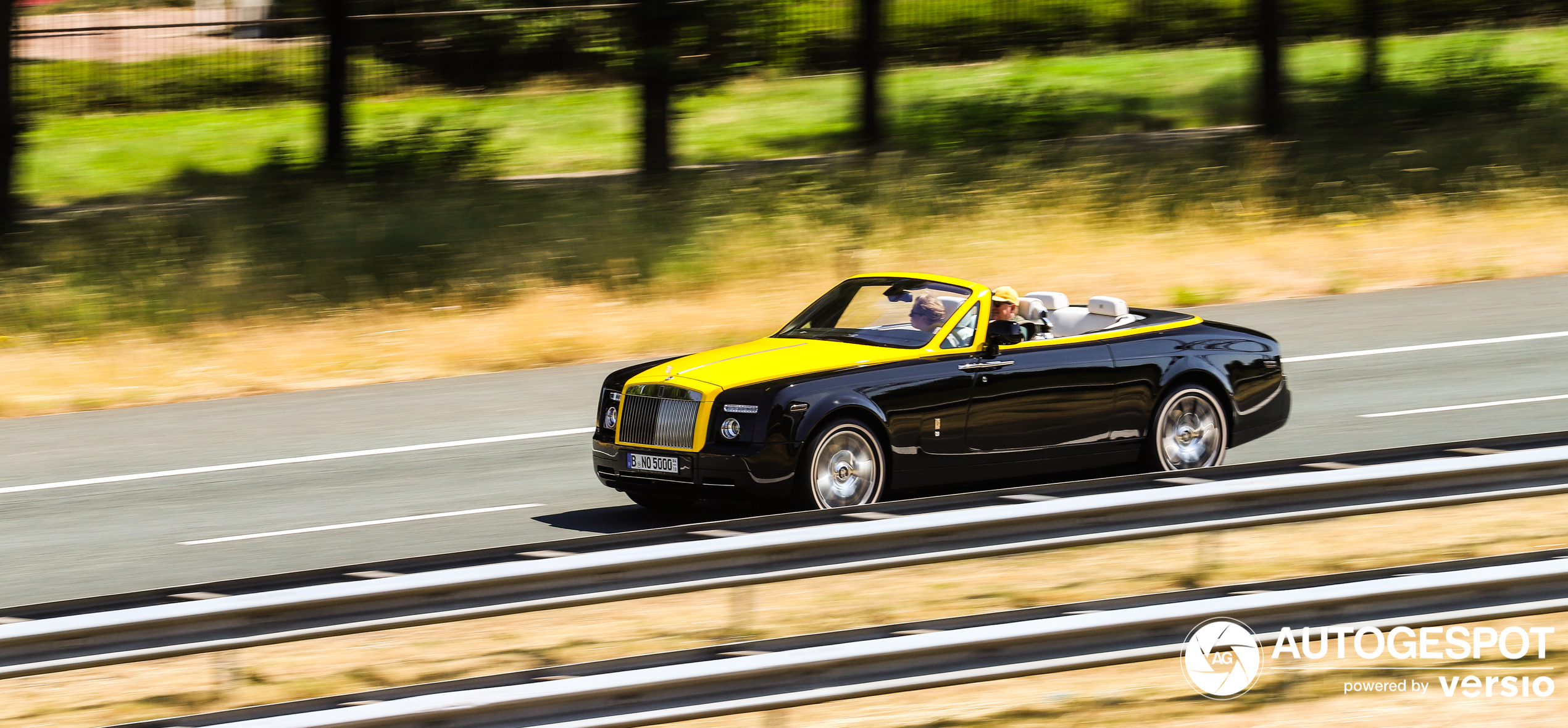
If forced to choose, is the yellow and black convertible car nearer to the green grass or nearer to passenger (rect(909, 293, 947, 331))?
passenger (rect(909, 293, 947, 331))

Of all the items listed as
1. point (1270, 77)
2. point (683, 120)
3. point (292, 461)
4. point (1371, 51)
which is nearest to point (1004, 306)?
point (292, 461)

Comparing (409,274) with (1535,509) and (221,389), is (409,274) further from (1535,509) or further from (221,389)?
(1535,509)

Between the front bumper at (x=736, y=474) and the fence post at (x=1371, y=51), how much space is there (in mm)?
21213

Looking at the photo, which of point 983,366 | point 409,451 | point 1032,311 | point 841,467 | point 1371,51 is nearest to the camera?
point 841,467

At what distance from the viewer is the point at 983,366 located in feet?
32.2

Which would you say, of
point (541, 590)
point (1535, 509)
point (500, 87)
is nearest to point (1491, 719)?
point (541, 590)

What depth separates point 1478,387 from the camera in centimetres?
1359

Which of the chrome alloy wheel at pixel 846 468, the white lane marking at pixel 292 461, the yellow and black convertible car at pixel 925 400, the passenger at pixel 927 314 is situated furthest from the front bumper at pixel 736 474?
the white lane marking at pixel 292 461

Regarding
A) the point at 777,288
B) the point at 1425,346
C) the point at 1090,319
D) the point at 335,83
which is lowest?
the point at 1425,346

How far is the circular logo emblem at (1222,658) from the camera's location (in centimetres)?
593

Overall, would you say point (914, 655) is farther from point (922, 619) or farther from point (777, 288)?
point (777, 288)

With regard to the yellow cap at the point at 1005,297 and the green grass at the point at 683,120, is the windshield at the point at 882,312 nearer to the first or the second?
the yellow cap at the point at 1005,297

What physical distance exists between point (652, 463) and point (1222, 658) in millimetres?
4249

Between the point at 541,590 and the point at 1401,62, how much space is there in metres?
28.0
